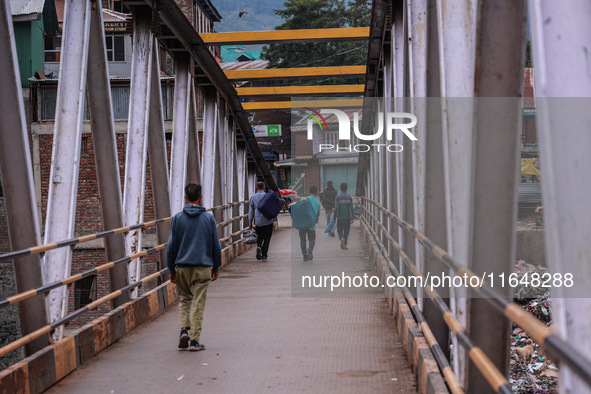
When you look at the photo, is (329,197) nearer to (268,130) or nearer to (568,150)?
(568,150)

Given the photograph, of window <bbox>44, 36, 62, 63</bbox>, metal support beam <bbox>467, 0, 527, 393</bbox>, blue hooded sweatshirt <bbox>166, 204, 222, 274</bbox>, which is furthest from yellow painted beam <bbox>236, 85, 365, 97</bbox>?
metal support beam <bbox>467, 0, 527, 393</bbox>

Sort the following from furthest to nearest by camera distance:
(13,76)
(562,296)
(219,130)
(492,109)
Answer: (219,130) → (13,76) → (492,109) → (562,296)

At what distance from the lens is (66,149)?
6.27 metres

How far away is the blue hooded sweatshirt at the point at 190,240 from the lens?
661cm

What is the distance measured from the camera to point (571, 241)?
2078 millimetres

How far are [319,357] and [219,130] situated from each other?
9.04m

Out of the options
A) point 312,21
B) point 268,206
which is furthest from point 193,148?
point 312,21

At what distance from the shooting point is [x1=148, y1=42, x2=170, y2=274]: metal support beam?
30.3 ft

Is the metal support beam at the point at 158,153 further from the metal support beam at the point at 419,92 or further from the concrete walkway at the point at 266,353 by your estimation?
the metal support beam at the point at 419,92

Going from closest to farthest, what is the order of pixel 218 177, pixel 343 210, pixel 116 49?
pixel 218 177
pixel 343 210
pixel 116 49

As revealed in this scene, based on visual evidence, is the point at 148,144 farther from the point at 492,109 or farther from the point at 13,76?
the point at 492,109

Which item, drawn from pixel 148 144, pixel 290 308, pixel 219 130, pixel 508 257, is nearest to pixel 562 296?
pixel 508 257

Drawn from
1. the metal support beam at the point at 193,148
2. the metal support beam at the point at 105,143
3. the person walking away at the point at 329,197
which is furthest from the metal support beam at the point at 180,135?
the person walking away at the point at 329,197

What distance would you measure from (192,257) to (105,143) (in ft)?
5.39
